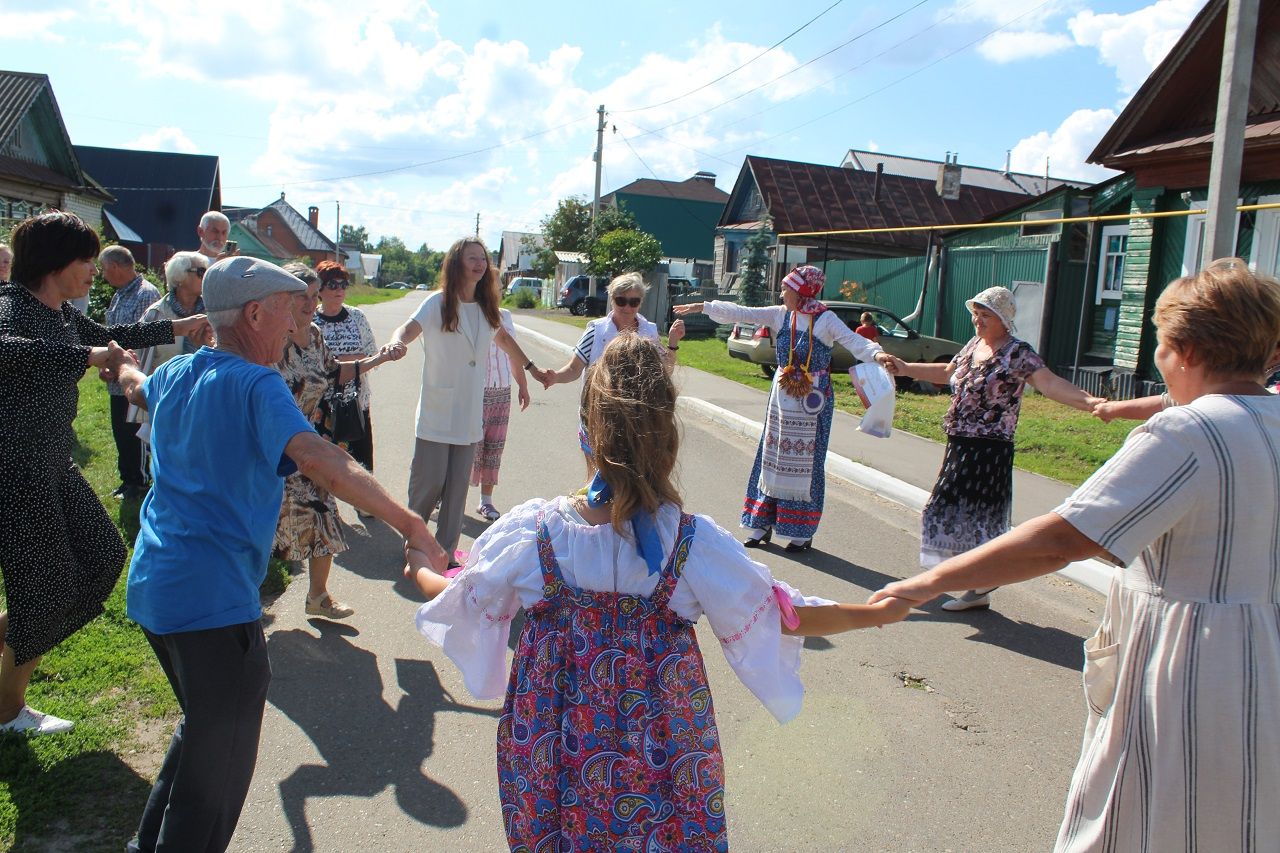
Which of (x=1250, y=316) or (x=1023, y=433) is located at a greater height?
(x=1250, y=316)

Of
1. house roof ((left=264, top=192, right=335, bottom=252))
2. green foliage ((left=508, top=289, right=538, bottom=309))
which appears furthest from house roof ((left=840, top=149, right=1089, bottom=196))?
house roof ((left=264, top=192, right=335, bottom=252))

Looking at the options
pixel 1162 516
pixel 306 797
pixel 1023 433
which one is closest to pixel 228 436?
pixel 306 797

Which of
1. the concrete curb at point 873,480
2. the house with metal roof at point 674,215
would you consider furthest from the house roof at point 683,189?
the concrete curb at point 873,480

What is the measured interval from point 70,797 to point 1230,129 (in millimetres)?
9034

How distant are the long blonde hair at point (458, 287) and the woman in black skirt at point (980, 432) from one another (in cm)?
248

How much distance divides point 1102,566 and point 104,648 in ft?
19.5

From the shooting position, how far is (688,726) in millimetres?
2172

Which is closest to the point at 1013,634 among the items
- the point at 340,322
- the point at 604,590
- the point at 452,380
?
the point at 452,380

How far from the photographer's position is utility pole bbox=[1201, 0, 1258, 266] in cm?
782

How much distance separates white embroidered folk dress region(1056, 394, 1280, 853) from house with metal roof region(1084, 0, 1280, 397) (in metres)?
13.2

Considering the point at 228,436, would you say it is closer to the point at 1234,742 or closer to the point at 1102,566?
the point at 1234,742

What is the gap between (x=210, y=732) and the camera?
8.26 ft

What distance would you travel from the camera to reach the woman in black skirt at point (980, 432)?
18.3ft

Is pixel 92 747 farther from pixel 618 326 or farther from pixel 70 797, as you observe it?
pixel 618 326
